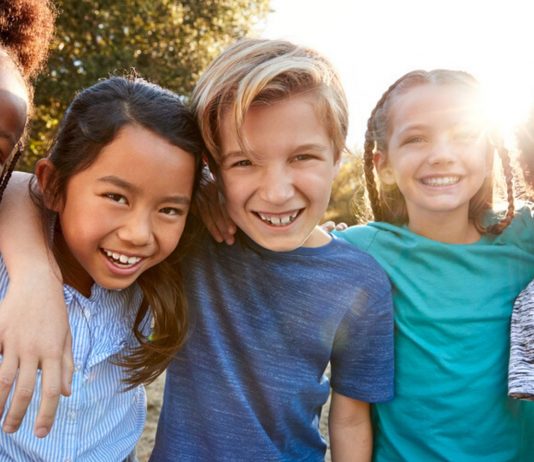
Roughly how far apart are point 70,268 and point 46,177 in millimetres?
→ 262

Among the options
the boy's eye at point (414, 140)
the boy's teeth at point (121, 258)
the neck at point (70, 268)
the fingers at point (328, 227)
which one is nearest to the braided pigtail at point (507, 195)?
the boy's eye at point (414, 140)

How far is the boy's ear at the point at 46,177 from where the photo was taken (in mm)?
1483

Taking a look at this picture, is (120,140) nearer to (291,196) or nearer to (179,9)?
(291,196)

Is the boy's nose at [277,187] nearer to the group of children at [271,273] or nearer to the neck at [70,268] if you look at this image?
the group of children at [271,273]

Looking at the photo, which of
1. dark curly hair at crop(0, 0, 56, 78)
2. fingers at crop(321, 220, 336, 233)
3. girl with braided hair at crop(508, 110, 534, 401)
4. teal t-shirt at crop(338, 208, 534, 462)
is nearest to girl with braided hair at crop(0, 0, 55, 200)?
dark curly hair at crop(0, 0, 56, 78)

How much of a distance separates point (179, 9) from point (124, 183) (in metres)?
6.34

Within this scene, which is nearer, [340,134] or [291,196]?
[291,196]

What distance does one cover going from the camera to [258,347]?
164cm

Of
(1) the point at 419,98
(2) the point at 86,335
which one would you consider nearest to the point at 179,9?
(1) the point at 419,98

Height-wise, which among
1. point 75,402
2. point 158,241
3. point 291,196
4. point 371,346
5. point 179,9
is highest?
point 179,9

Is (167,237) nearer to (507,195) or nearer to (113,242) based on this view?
(113,242)

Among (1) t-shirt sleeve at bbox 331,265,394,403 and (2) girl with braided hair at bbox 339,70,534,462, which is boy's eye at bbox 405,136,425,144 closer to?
(2) girl with braided hair at bbox 339,70,534,462

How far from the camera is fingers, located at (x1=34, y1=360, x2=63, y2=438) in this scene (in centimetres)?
105

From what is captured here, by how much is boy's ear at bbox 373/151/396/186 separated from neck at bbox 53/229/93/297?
3.54 ft
